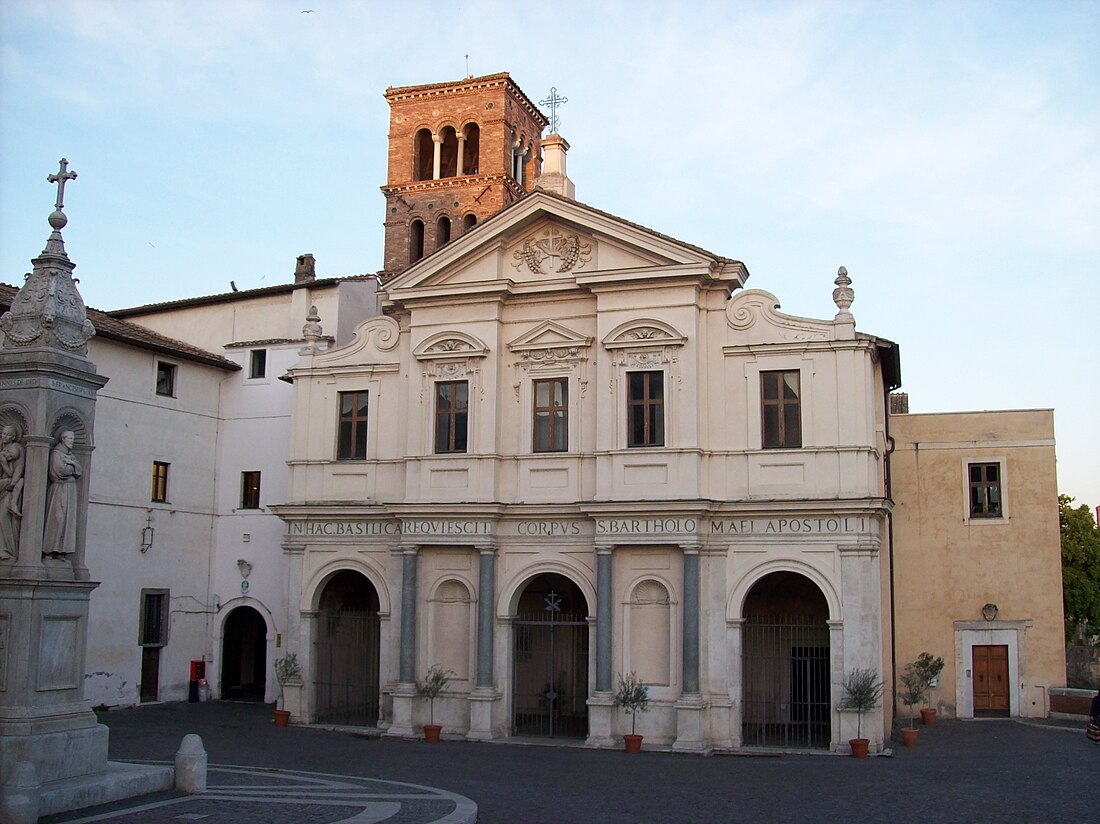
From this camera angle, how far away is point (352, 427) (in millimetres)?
25891

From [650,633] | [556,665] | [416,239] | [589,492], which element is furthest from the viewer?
[416,239]

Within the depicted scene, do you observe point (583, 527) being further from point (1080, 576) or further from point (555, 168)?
point (1080, 576)

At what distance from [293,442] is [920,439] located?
51.2 feet

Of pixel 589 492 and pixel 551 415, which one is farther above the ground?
pixel 551 415

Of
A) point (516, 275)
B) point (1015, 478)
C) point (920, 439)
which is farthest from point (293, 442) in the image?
point (1015, 478)

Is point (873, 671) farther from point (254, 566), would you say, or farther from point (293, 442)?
point (254, 566)

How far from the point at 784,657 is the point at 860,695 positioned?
354cm

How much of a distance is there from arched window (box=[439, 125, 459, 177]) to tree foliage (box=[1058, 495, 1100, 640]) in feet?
73.1

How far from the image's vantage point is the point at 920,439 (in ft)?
95.7

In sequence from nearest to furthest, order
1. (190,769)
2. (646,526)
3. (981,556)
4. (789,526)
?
(190,769) < (789,526) < (646,526) < (981,556)

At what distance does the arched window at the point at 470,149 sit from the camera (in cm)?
3984

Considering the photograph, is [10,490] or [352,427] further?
[352,427]

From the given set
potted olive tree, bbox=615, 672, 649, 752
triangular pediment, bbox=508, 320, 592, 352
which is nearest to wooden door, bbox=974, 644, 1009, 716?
potted olive tree, bbox=615, 672, 649, 752

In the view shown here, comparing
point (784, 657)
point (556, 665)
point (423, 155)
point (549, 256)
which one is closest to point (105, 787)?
point (556, 665)
